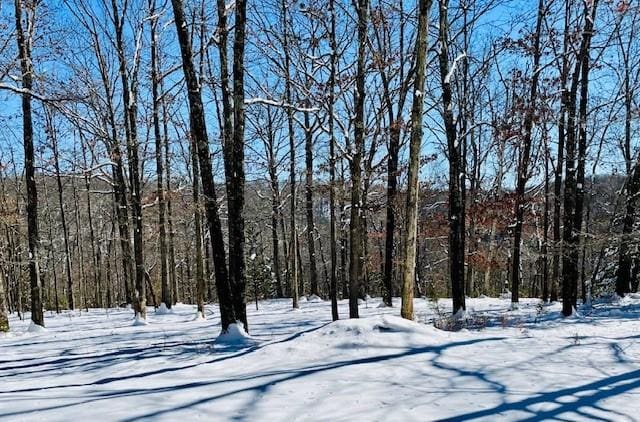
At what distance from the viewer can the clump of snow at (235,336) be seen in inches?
309

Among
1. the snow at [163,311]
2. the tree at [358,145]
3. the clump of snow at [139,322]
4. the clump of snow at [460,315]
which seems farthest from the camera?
the snow at [163,311]

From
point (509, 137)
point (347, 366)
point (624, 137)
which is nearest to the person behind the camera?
point (347, 366)

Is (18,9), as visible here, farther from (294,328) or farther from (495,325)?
(495,325)

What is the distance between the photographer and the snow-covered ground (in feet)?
12.8

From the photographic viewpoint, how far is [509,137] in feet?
39.9

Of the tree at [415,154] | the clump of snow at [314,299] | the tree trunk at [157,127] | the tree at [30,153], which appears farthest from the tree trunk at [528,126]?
the tree at [30,153]

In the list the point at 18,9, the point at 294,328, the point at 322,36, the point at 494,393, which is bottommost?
the point at 294,328

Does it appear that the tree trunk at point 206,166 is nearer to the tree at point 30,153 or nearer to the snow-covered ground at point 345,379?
the snow-covered ground at point 345,379

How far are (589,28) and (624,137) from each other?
302 inches

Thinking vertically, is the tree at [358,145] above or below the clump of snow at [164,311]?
above

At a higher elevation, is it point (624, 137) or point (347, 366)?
point (624, 137)

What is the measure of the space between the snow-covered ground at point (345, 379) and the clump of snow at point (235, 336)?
104 mm

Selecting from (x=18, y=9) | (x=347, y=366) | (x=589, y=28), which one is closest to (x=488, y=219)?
(x=589, y=28)

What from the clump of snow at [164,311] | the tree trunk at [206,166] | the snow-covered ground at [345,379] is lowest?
the clump of snow at [164,311]
